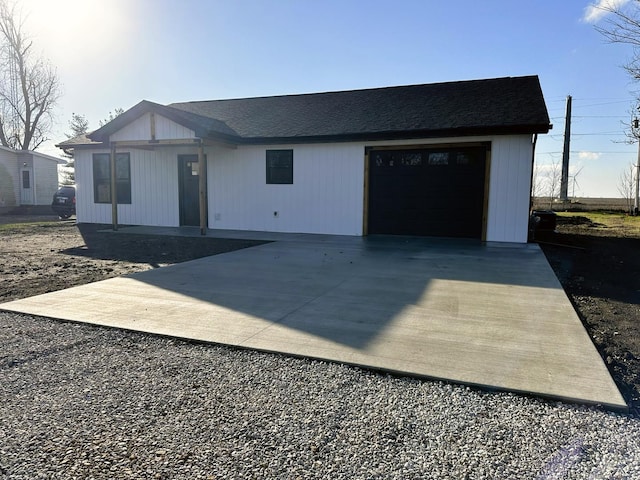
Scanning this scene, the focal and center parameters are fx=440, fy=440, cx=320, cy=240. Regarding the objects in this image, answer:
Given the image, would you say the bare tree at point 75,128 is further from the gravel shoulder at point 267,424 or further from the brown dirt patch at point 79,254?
the gravel shoulder at point 267,424

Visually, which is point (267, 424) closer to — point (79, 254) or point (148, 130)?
point (79, 254)

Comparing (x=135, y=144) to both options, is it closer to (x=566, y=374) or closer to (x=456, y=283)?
(x=456, y=283)

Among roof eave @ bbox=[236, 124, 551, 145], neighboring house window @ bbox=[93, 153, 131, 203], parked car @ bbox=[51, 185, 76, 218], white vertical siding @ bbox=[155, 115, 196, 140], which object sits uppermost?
white vertical siding @ bbox=[155, 115, 196, 140]

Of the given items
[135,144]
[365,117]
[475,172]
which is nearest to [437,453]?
[475,172]

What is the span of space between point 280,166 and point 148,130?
148 inches

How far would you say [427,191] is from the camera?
460 inches

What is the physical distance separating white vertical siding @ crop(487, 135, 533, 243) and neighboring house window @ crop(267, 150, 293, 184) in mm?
5467

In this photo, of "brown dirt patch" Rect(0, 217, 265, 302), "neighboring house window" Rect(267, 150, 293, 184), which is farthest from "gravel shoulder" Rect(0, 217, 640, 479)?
"neighboring house window" Rect(267, 150, 293, 184)

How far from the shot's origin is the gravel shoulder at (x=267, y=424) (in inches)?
81.9

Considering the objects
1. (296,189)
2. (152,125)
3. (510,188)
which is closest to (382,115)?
(296,189)

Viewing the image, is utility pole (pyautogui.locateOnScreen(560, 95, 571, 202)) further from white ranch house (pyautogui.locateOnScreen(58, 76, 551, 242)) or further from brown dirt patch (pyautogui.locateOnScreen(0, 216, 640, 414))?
white ranch house (pyautogui.locateOnScreen(58, 76, 551, 242))

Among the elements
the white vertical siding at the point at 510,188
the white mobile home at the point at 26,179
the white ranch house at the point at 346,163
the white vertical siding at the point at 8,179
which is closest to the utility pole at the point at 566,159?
the white ranch house at the point at 346,163

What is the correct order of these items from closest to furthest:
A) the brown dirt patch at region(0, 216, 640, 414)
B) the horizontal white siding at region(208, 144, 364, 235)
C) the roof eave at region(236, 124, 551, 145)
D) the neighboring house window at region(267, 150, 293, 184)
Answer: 1. the brown dirt patch at region(0, 216, 640, 414)
2. the roof eave at region(236, 124, 551, 145)
3. the horizontal white siding at region(208, 144, 364, 235)
4. the neighboring house window at region(267, 150, 293, 184)

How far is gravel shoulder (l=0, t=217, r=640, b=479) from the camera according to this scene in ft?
6.82
